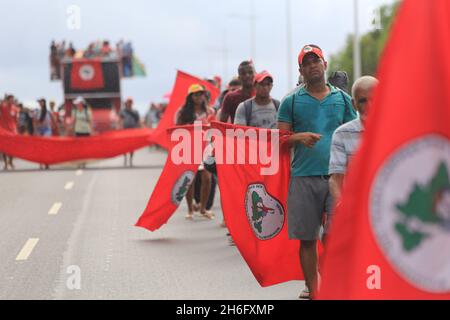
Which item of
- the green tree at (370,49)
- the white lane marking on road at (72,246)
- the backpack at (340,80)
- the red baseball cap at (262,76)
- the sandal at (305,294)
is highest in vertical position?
the green tree at (370,49)

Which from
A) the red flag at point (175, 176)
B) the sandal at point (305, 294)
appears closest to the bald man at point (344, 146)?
the sandal at point (305, 294)

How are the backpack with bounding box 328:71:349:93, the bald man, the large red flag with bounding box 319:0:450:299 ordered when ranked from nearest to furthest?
1. the large red flag with bounding box 319:0:450:299
2. the bald man
3. the backpack with bounding box 328:71:349:93

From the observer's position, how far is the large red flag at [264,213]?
849 cm

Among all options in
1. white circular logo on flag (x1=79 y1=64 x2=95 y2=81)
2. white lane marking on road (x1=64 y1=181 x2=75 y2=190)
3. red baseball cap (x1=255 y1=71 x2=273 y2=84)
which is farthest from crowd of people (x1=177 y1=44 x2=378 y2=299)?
white circular logo on flag (x1=79 y1=64 x2=95 y2=81)

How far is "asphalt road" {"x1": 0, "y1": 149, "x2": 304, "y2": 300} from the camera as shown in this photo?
8867 mm

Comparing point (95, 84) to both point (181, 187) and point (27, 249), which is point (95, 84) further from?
point (27, 249)

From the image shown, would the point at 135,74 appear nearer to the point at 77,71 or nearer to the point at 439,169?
the point at 77,71

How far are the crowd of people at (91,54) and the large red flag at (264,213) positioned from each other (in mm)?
33254

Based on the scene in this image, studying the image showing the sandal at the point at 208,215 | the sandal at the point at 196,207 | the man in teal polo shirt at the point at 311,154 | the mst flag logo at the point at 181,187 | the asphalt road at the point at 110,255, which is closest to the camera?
the man in teal polo shirt at the point at 311,154

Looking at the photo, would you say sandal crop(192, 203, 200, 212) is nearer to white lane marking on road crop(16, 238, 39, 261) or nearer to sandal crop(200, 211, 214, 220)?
sandal crop(200, 211, 214, 220)

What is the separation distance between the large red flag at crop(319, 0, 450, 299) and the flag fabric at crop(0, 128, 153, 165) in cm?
2081

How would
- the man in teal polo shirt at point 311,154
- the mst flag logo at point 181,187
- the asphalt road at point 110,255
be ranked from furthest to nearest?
1. the mst flag logo at point 181,187
2. the asphalt road at point 110,255
3. the man in teal polo shirt at point 311,154

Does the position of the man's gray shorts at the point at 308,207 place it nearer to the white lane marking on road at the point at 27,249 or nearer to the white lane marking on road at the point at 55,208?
the white lane marking on road at the point at 27,249

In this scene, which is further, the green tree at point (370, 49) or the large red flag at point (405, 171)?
the green tree at point (370, 49)
